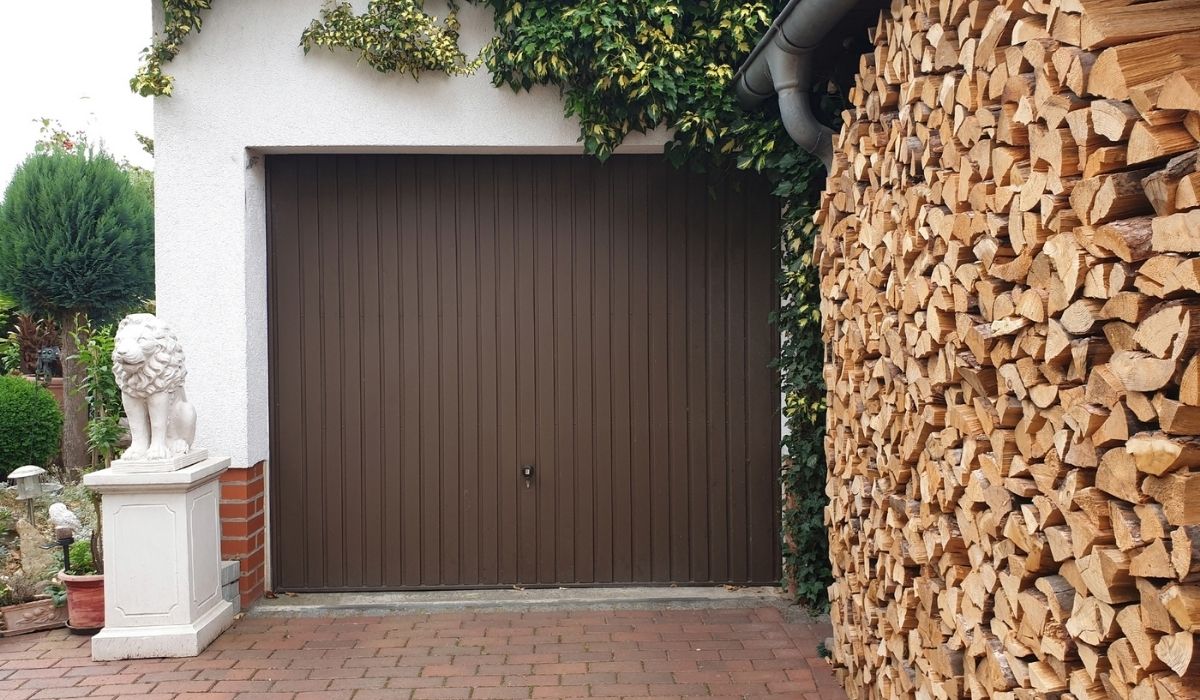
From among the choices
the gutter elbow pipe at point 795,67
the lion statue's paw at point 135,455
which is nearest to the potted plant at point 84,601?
the lion statue's paw at point 135,455

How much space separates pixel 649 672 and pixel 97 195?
23.0 feet

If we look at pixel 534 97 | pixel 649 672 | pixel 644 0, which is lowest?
pixel 649 672

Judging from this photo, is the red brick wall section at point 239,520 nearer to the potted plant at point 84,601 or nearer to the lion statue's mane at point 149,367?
the potted plant at point 84,601

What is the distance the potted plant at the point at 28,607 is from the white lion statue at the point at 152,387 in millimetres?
957

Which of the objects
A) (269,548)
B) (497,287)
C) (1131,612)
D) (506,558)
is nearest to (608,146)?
(497,287)

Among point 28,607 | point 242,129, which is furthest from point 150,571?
point 242,129

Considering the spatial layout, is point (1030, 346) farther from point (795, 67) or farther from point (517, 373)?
point (517, 373)

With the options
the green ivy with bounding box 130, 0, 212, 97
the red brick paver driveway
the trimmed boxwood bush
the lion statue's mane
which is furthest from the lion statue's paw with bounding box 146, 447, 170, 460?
the trimmed boxwood bush

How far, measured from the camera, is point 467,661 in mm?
3885

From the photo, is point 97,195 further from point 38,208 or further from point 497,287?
point 497,287

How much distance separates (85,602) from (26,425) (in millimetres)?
4477

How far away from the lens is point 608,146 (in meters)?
4.40

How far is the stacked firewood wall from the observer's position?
1.48 metres

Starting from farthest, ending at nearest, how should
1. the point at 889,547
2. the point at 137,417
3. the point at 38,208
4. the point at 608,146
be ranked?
the point at 38,208, the point at 608,146, the point at 137,417, the point at 889,547
